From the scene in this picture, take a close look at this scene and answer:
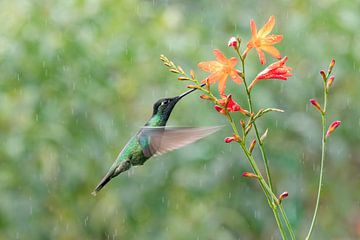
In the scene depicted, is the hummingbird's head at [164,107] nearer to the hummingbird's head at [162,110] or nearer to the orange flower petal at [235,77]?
the hummingbird's head at [162,110]

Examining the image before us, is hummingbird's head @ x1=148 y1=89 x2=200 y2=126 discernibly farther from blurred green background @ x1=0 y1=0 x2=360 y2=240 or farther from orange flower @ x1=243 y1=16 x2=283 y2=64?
blurred green background @ x1=0 y1=0 x2=360 y2=240

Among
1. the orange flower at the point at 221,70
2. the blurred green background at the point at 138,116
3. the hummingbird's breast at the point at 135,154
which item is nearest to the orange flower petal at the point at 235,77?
the orange flower at the point at 221,70

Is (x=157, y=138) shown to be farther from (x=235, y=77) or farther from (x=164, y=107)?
(x=235, y=77)

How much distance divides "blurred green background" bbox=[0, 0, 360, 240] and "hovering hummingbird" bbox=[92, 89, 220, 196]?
55.3 inches

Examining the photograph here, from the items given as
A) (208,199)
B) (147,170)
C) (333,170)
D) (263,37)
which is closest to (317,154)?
(333,170)

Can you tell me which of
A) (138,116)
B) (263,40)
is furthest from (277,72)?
(138,116)

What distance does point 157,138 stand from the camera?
1.47 meters

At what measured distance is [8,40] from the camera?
10.2ft

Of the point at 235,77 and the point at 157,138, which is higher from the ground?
the point at 235,77

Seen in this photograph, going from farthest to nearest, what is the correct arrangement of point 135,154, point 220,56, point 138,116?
point 138,116
point 135,154
point 220,56

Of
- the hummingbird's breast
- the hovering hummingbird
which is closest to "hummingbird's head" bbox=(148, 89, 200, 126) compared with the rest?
the hovering hummingbird

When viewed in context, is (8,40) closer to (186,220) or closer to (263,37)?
(186,220)

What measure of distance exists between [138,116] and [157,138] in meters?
1.90

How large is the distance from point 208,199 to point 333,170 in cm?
73
